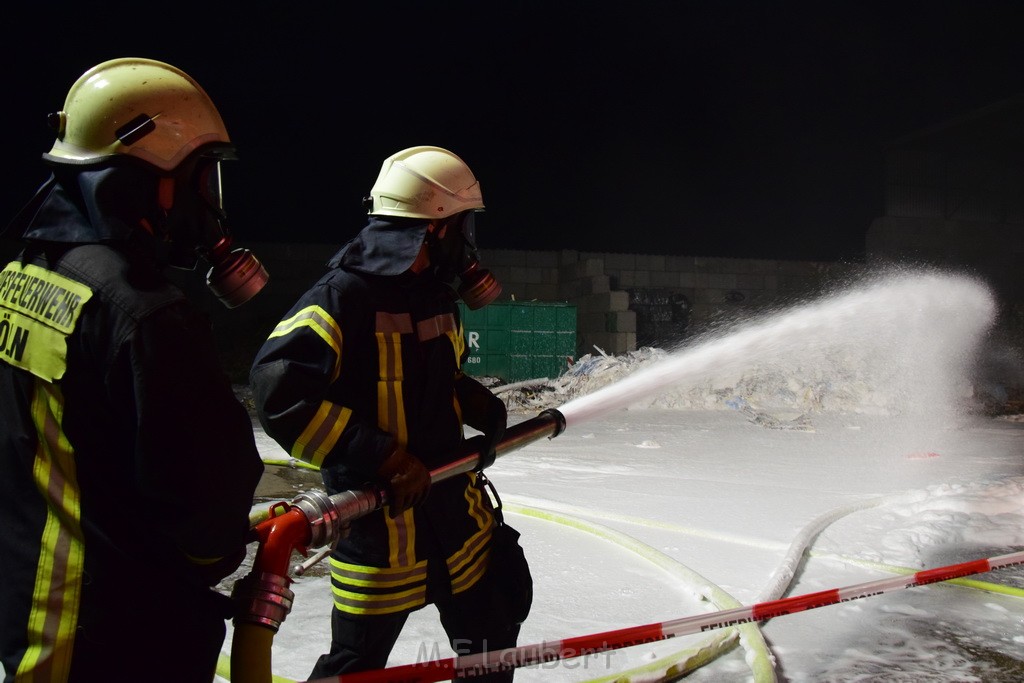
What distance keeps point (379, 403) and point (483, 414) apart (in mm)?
440

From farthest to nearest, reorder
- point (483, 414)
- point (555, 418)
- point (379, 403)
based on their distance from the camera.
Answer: point (555, 418), point (483, 414), point (379, 403)

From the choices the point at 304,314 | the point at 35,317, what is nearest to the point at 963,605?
the point at 304,314

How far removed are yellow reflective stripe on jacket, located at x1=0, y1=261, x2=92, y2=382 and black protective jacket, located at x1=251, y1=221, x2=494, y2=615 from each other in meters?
0.62

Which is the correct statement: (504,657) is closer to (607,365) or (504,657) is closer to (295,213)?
(607,365)

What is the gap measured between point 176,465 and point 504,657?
1021 millimetres

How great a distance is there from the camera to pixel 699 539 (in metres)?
3.83

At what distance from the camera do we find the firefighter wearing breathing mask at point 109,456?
3.27 feet

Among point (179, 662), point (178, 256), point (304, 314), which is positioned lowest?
point (179, 662)

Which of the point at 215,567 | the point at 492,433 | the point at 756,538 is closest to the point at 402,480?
the point at 492,433

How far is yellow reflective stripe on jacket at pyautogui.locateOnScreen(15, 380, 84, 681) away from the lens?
1.00m

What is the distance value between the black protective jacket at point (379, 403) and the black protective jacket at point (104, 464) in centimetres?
→ 57

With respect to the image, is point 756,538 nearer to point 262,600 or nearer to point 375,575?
point 375,575

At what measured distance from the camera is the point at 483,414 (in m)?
2.13

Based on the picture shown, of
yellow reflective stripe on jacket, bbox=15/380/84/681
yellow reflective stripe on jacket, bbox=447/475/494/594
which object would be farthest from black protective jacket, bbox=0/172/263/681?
yellow reflective stripe on jacket, bbox=447/475/494/594
